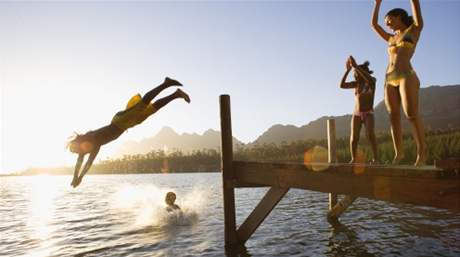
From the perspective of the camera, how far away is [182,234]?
435 inches

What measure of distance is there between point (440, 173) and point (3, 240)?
12640 millimetres

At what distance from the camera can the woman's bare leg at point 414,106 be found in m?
5.02

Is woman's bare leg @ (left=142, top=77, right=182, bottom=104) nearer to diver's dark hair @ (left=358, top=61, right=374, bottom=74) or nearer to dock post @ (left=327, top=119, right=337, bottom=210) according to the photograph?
diver's dark hair @ (left=358, top=61, right=374, bottom=74)

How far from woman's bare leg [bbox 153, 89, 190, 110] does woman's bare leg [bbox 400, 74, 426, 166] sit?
4391 millimetres

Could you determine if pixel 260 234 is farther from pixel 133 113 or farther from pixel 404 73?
pixel 404 73

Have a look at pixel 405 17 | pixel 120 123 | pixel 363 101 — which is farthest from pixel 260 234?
pixel 405 17

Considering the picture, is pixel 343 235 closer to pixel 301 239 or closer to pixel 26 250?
pixel 301 239

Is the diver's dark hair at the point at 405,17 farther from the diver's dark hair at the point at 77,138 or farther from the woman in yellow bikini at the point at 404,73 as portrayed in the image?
the diver's dark hair at the point at 77,138

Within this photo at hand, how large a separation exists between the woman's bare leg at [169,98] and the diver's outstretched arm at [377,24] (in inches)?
156

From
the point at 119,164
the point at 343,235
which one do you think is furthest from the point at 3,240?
the point at 119,164

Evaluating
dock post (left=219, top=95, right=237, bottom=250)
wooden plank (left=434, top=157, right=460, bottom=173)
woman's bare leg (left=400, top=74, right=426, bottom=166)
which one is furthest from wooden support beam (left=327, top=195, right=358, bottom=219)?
wooden plank (left=434, top=157, right=460, bottom=173)

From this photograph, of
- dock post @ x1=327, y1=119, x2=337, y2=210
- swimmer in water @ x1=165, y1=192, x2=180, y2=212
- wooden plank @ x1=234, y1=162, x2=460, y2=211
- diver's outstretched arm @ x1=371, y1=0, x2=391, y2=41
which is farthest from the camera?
swimmer in water @ x1=165, y1=192, x2=180, y2=212

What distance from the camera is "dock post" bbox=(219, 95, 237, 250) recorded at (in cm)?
800

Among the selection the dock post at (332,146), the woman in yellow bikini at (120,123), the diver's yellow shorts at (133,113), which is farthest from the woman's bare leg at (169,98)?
the dock post at (332,146)
